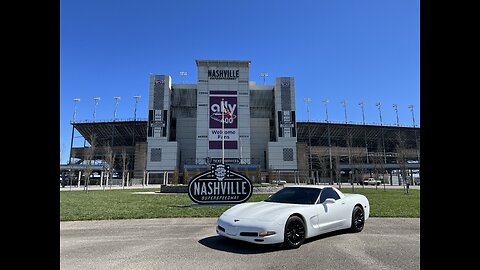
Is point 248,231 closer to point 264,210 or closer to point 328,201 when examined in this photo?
point 264,210

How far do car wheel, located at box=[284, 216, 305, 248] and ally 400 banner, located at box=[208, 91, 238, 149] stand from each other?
5785 centimetres

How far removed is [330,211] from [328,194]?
0.54 meters

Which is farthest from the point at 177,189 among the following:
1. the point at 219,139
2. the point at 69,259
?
the point at 219,139

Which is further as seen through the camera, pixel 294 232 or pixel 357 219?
pixel 357 219

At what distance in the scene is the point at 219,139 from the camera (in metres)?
65.4

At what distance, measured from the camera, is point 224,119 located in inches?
2579

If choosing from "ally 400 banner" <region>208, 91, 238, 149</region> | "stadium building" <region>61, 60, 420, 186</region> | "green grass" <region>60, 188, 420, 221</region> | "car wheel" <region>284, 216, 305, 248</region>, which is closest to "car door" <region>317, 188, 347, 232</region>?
"car wheel" <region>284, 216, 305, 248</region>

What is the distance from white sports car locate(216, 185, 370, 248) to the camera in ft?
19.6

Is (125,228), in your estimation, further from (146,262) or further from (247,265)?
(247,265)

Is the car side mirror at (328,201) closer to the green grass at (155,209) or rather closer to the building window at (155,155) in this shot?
the green grass at (155,209)

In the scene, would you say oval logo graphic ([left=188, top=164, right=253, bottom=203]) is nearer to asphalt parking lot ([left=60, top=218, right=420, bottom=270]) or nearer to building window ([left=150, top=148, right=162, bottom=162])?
asphalt parking lot ([left=60, top=218, right=420, bottom=270])

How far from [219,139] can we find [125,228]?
56.6 metres

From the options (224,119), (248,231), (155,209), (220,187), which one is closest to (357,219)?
(248,231)

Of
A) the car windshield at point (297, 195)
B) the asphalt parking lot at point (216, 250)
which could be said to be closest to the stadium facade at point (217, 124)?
the asphalt parking lot at point (216, 250)
